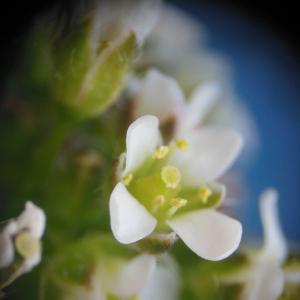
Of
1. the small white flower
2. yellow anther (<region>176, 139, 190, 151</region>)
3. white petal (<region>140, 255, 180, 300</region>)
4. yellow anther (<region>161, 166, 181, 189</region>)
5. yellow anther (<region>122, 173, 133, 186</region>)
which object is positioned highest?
the small white flower

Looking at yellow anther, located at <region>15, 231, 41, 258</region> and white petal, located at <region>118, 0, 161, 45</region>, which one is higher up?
white petal, located at <region>118, 0, 161, 45</region>

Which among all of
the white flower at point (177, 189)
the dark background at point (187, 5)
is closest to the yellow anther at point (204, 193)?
the white flower at point (177, 189)

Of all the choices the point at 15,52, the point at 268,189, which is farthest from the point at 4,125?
the point at 268,189

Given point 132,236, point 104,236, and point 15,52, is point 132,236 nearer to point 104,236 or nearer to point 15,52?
point 104,236

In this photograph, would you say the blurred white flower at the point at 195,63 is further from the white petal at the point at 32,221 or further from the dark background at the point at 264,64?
the white petal at the point at 32,221

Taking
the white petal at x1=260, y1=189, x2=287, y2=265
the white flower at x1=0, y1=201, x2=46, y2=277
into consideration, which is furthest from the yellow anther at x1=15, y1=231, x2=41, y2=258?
the white petal at x1=260, y1=189, x2=287, y2=265

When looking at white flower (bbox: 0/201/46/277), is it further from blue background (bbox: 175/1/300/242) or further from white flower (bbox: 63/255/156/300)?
blue background (bbox: 175/1/300/242)

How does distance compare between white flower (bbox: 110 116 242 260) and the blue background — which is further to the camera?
the blue background
